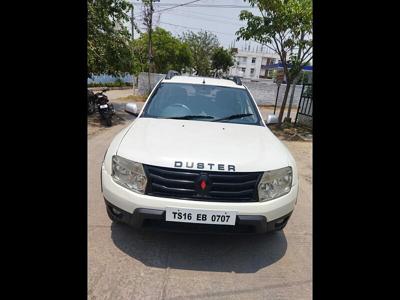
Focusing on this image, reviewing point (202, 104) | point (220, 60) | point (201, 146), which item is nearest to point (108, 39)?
point (202, 104)

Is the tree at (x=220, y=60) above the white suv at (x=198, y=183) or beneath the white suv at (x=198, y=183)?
above

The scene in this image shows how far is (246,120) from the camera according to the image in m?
3.59

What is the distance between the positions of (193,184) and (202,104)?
1627mm

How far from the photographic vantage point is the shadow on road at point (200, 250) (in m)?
2.60

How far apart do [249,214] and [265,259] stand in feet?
2.21

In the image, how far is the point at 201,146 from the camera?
2592 mm

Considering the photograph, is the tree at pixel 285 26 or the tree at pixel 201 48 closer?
the tree at pixel 285 26

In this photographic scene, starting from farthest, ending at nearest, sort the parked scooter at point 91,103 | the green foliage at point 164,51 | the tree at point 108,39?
the green foliage at point 164,51 < the parked scooter at point 91,103 < the tree at point 108,39

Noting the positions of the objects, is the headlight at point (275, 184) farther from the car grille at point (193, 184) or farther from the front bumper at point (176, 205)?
the car grille at point (193, 184)

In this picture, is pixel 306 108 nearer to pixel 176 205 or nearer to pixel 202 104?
pixel 202 104

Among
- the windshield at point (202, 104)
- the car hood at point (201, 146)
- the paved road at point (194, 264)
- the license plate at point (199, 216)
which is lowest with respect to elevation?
the paved road at point (194, 264)

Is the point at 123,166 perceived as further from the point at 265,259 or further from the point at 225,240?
the point at 265,259

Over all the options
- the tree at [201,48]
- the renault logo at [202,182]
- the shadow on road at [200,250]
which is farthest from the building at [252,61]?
the renault logo at [202,182]

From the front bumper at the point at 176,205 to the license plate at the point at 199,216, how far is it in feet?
0.10
